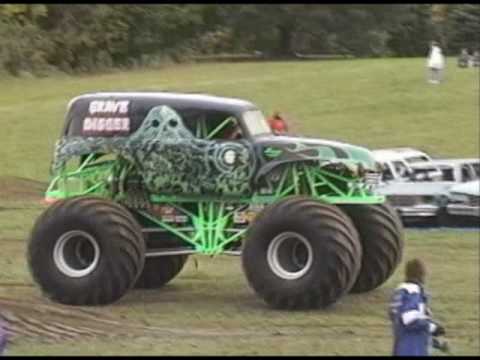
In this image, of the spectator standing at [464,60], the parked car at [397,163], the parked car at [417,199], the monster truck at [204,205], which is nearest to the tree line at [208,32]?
the spectator standing at [464,60]

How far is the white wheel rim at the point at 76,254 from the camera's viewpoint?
14403mm

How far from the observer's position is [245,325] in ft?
44.5

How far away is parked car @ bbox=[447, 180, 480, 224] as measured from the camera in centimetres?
2191

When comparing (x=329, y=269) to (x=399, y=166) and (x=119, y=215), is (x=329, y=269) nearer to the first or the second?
(x=119, y=215)

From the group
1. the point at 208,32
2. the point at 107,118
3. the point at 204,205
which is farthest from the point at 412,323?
the point at 208,32

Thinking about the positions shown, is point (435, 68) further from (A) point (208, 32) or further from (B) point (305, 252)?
(B) point (305, 252)

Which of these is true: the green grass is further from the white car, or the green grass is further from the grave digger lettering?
the grave digger lettering

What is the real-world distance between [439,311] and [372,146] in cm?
1647

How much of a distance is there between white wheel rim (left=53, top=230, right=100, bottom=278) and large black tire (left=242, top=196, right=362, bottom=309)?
1493 mm

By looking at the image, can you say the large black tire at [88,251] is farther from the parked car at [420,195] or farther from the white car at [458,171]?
the white car at [458,171]

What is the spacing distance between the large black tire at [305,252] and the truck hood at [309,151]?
482 mm

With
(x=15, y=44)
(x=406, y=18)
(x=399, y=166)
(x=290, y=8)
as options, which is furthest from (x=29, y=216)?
(x=406, y=18)

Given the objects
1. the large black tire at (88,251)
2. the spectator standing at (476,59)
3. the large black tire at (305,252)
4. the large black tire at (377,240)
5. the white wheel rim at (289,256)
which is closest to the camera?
the large black tire at (305,252)

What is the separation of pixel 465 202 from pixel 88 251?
346 inches
